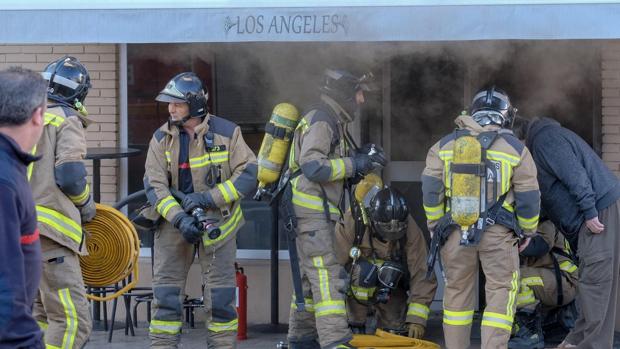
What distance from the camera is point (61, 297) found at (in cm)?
585

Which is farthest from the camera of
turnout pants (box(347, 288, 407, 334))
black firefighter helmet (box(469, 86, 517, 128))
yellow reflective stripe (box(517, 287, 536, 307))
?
turnout pants (box(347, 288, 407, 334))

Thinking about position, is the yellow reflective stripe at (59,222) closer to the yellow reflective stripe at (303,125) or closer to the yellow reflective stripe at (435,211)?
the yellow reflective stripe at (303,125)

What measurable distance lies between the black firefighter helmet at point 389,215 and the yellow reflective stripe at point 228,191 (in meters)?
1.18

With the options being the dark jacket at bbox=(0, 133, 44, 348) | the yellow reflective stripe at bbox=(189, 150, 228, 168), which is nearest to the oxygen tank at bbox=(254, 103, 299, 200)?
the yellow reflective stripe at bbox=(189, 150, 228, 168)

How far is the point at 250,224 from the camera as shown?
870cm

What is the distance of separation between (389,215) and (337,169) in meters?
0.67

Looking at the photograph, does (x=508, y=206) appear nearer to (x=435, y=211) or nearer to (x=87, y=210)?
(x=435, y=211)

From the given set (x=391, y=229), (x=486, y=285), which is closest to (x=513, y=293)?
(x=486, y=285)

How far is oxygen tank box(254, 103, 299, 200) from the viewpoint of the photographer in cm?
718

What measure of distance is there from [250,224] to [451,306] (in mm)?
2536

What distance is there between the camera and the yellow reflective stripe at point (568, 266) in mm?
7449

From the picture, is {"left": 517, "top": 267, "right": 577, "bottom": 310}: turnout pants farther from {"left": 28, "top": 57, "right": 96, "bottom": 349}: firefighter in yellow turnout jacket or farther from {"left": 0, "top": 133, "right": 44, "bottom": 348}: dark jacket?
{"left": 0, "top": 133, "right": 44, "bottom": 348}: dark jacket

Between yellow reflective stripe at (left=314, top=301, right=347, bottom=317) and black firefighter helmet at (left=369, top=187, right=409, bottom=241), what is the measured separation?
71 centimetres

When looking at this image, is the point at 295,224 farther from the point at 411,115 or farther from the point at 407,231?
the point at 411,115
